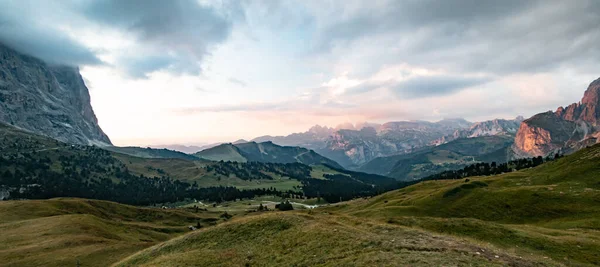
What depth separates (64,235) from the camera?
270 feet

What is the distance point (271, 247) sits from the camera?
4256 cm

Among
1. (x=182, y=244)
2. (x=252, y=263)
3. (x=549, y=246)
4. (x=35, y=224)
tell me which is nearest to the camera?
(x=252, y=263)

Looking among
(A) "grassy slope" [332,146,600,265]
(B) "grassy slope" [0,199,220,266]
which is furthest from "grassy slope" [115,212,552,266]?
(B) "grassy slope" [0,199,220,266]

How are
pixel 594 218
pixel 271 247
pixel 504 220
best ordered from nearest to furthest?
pixel 271 247 < pixel 594 218 < pixel 504 220

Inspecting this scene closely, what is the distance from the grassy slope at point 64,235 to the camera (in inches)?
2564

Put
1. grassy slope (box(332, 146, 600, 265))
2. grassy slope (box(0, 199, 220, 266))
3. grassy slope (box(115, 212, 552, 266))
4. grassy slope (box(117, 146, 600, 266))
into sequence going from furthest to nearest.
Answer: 1. grassy slope (box(0, 199, 220, 266))
2. grassy slope (box(332, 146, 600, 265))
3. grassy slope (box(117, 146, 600, 266))
4. grassy slope (box(115, 212, 552, 266))

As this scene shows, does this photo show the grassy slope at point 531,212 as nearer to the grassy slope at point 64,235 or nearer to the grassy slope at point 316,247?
the grassy slope at point 316,247

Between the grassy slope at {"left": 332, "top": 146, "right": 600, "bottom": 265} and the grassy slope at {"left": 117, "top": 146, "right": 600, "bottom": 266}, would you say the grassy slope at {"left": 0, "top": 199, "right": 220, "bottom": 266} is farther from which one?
the grassy slope at {"left": 332, "top": 146, "right": 600, "bottom": 265}

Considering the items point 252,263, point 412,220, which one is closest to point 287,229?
point 252,263

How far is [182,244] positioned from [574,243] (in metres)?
57.4

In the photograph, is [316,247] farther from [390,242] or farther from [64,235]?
[64,235]

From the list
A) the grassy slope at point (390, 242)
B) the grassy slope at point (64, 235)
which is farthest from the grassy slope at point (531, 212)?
the grassy slope at point (64, 235)

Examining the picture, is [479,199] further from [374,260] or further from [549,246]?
[374,260]

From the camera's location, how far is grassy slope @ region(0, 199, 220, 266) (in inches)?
2564
